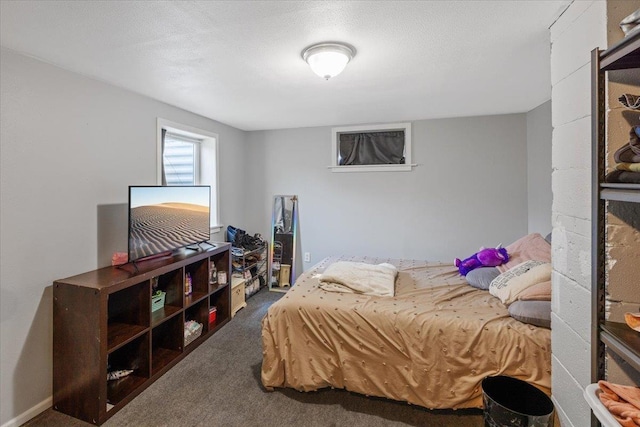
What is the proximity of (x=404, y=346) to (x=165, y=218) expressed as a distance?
86.0 inches

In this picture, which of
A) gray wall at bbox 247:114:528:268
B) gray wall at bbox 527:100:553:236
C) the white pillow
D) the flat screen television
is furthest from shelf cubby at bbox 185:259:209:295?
gray wall at bbox 527:100:553:236

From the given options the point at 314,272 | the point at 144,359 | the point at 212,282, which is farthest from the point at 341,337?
the point at 212,282

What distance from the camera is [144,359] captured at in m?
2.17

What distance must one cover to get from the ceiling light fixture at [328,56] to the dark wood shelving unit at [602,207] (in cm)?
122

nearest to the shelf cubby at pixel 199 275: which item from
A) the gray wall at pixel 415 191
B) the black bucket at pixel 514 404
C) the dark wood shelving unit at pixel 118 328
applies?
the dark wood shelving unit at pixel 118 328

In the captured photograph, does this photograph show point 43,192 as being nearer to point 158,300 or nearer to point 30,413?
point 158,300

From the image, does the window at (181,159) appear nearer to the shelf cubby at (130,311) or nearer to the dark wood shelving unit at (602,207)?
the shelf cubby at (130,311)

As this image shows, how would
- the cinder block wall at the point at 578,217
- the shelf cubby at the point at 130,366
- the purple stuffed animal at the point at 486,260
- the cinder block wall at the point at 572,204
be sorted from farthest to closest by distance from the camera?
the purple stuffed animal at the point at 486,260 < the shelf cubby at the point at 130,366 < the cinder block wall at the point at 572,204 < the cinder block wall at the point at 578,217

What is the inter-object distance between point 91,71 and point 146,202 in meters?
1.03

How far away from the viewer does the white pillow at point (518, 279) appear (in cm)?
186

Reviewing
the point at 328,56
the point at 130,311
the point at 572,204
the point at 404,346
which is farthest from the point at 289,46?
the point at 130,311

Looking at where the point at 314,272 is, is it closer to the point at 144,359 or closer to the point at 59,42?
the point at 144,359

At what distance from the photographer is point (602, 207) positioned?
1.01 m

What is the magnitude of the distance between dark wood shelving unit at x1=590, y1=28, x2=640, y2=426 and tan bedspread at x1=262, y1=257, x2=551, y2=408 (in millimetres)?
679
